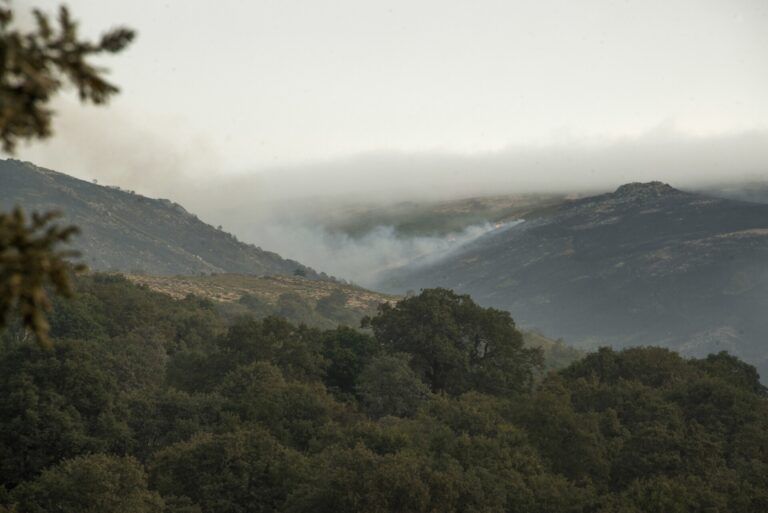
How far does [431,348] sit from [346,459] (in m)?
50.8

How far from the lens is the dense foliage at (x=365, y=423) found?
70.9 m

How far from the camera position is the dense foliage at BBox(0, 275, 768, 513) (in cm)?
7094

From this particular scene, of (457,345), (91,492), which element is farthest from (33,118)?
(457,345)

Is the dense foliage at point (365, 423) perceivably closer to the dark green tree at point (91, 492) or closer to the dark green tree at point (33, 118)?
the dark green tree at point (91, 492)

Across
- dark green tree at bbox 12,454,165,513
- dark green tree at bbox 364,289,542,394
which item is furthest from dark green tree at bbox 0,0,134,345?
dark green tree at bbox 364,289,542,394

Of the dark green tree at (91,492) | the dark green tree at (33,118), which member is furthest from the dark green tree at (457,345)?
the dark green tree at (33,118)

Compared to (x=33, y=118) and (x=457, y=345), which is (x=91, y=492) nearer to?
(x=33, y=118)

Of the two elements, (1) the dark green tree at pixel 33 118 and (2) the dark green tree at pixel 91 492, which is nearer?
(1) the dark green tree at pixel 33 118

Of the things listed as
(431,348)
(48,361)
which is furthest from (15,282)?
(431,348)

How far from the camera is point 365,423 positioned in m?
87.1

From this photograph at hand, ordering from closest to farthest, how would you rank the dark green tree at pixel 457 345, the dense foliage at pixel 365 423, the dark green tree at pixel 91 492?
the dark green tree at pixel 91 492
the dense foliage at pixel 365 423
the dark green tree at pixel 457 345

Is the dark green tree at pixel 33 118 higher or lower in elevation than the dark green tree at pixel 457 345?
higher

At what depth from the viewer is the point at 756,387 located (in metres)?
132

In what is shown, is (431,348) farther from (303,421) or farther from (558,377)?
(303,421)
